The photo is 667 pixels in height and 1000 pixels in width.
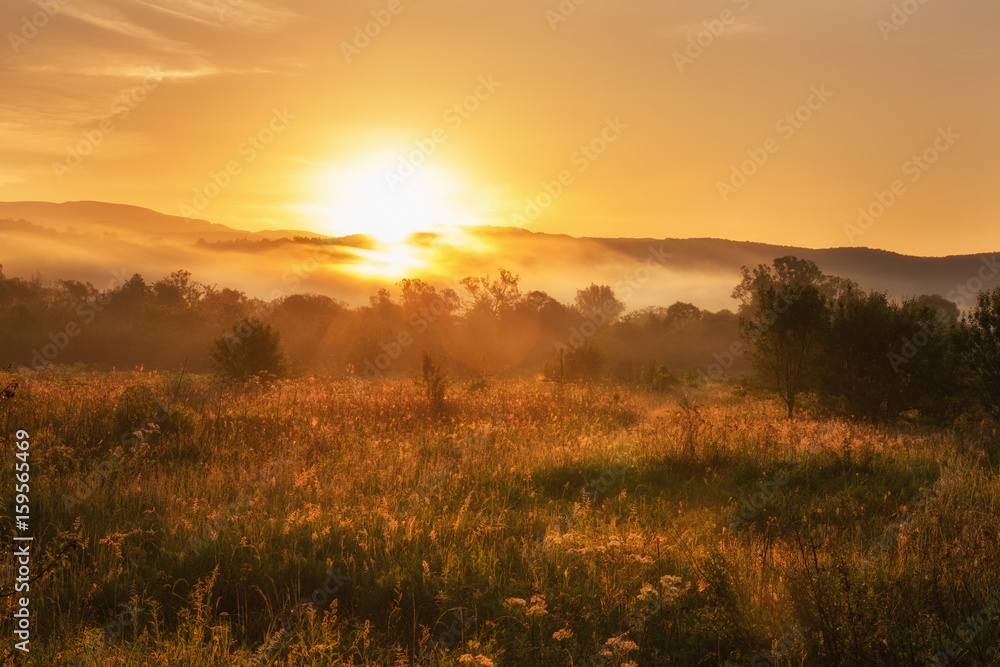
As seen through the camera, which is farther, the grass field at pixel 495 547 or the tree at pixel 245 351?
the tree at pixel 245 351

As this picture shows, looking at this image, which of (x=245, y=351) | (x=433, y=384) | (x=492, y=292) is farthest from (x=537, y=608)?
(x=492, y=292)

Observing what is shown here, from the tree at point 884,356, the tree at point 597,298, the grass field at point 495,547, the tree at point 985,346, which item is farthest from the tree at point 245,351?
the tree at point 597,298

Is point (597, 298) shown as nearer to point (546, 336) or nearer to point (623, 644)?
point (546, 336)

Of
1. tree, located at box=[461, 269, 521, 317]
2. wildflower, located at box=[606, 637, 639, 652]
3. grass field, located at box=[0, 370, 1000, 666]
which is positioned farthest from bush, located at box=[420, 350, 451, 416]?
tree, located at box=[461, 269, 521, 317]

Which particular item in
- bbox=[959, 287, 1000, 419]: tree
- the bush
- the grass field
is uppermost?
bbox=[959, 287, 1000, 419]: tree

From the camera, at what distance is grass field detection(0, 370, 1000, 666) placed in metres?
4.68

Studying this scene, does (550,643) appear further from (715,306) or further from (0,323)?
(715,306)

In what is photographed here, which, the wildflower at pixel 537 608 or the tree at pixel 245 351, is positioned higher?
the tree at pixel 245 351

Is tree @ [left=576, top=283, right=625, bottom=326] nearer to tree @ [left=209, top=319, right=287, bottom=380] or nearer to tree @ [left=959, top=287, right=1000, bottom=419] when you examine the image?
tree @ [left=209, top=319, right=287, bottom=380]

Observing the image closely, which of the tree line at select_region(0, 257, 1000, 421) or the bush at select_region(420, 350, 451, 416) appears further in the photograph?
the tree line at select_region(0, 257, 1000, 421)

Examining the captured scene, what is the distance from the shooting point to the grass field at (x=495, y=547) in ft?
15.4

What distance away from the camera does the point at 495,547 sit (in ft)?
20.7

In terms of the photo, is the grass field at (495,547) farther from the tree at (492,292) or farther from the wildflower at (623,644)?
the tree at (492,292)

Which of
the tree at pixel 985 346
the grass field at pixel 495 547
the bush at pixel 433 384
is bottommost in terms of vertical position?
the grass field at pixel 495 547
